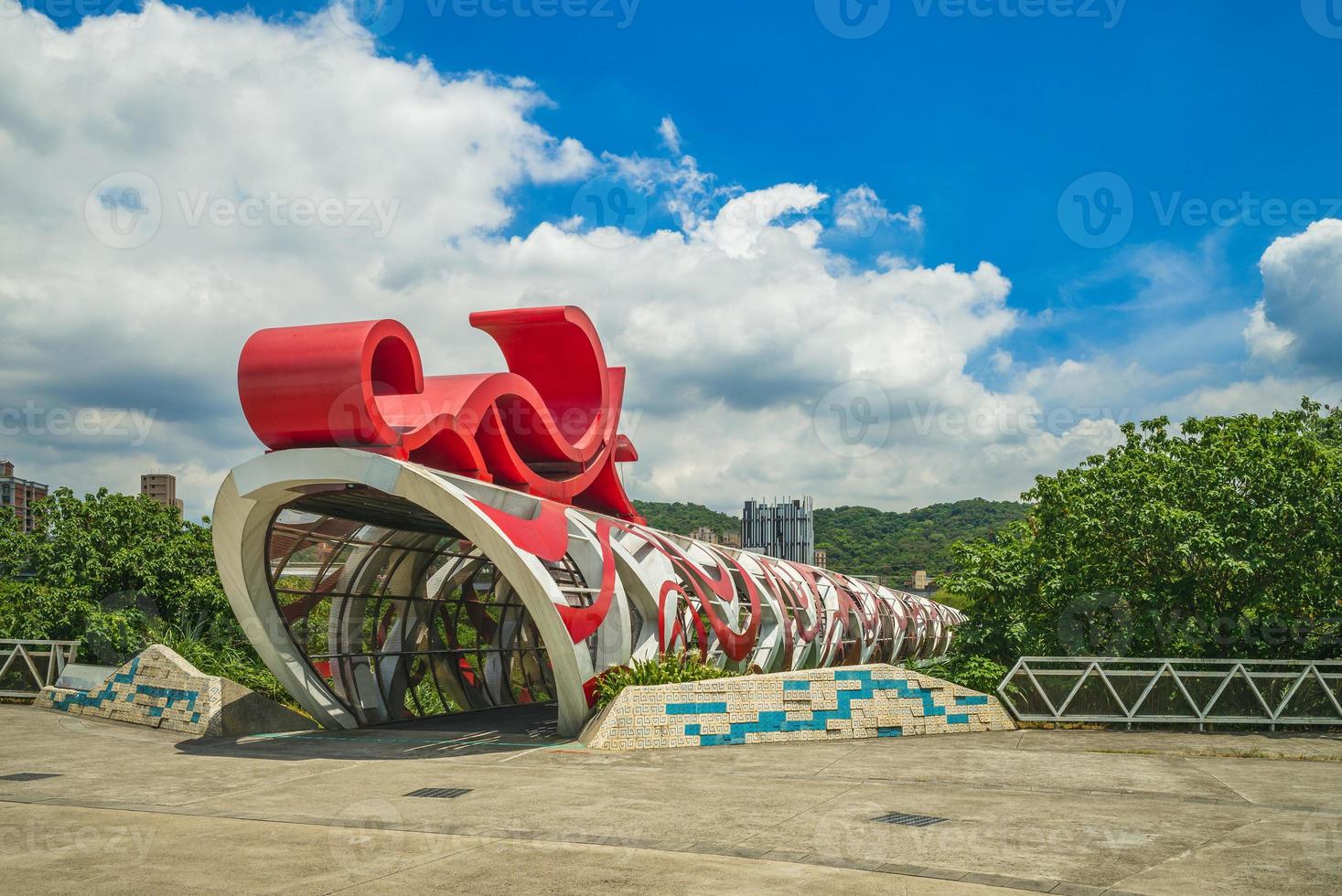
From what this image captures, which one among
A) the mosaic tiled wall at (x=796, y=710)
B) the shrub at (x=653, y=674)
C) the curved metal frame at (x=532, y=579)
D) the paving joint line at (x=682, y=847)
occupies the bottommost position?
the paving joint line at (x=682, y=847)

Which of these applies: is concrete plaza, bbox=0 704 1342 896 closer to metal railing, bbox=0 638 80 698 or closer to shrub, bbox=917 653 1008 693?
shrub, bbox=917 653 1008 693

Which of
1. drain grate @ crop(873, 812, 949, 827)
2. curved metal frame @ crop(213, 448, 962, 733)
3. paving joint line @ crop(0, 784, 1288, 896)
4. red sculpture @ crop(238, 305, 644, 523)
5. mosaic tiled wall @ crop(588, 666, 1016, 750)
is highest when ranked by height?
red sculpture @ crop(238, 305, 644, 523)

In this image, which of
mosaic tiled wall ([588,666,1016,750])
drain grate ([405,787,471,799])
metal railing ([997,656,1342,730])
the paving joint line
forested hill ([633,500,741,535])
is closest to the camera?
the paving joint line

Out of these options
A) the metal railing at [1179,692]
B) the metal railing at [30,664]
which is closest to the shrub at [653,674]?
the metal railing at [1179,692]

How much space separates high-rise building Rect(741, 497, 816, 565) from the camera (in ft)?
328

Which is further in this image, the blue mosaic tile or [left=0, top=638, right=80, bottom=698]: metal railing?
[left=0, top=638, right=80, bottom=698]: metal railing

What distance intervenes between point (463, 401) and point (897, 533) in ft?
314

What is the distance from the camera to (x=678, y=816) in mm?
10562

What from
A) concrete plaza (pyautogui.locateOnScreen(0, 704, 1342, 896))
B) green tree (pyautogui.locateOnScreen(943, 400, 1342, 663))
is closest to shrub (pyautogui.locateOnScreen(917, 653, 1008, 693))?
green tree (pyautogui.locateOnScreen(943, 400, 1342, 663))

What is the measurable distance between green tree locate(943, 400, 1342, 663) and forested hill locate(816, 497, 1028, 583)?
5990 centimetres

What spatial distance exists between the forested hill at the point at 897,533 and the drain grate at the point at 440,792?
7068 centimetres

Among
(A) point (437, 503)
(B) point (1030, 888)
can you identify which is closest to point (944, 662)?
(A) point (437, 503)

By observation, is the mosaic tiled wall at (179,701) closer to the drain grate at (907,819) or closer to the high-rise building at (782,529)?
the drain grate at (907,819)

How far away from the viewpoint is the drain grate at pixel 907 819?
33.5 feet
